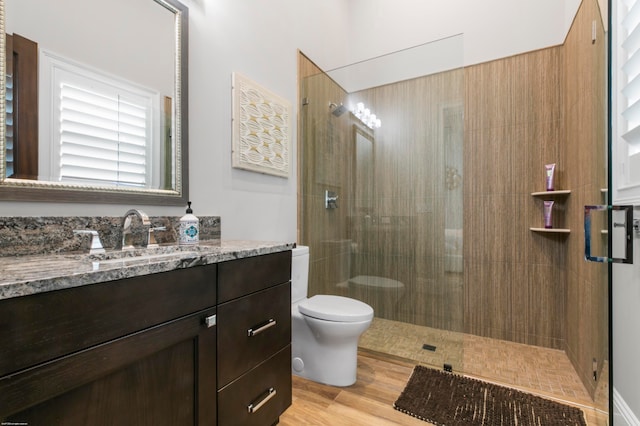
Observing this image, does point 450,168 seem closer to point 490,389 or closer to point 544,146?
point 544,146

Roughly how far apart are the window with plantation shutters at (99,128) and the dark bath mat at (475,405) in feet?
5.92

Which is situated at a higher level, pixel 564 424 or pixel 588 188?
pixel 588 188

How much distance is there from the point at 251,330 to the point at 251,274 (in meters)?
0.22

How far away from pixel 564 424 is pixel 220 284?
1801 millimetres

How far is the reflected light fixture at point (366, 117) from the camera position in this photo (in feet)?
8.39

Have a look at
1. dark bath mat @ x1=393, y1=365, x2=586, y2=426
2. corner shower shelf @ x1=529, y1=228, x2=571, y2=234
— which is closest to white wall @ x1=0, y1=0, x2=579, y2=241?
dark bath mat @ x1=393, y1=365, x2=586, y2=426

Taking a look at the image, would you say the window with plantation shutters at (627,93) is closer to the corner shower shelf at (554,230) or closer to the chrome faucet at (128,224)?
the corner shower shelf at (554,230)

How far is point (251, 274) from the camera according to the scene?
1.22 meters

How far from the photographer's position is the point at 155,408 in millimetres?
863

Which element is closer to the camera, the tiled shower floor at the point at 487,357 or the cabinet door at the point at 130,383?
the cabinet door at the point at 130,383

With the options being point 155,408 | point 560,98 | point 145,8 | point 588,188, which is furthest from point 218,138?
point 560,98

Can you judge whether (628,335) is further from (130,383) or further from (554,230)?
(130,383)

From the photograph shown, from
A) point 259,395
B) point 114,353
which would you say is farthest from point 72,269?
point 259,395

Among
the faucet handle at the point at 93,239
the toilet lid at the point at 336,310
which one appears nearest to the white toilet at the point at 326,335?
the toilet lid at the point at 336,310
